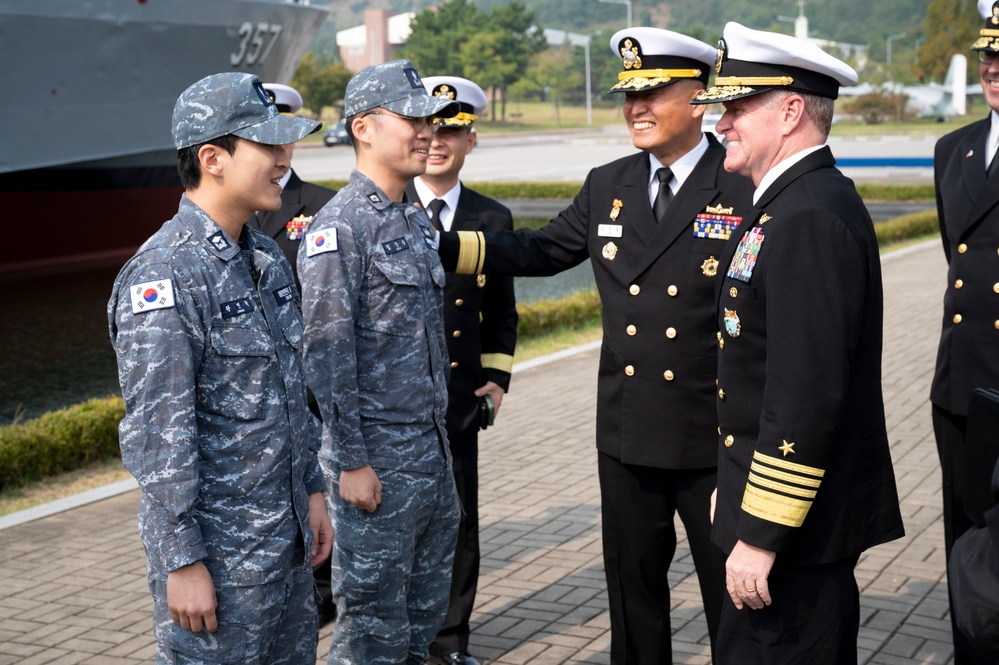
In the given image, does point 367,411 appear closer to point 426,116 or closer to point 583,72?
point 426,116

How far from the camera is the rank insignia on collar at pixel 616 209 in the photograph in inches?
149

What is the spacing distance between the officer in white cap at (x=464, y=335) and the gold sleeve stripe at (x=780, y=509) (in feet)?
6.24

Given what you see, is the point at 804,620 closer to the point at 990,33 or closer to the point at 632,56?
the point at 632,56

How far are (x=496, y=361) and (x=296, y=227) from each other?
3.81ft

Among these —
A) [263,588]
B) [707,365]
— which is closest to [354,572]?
[263,588]

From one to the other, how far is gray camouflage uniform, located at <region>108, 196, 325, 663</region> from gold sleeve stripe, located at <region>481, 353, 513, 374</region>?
5.92ft

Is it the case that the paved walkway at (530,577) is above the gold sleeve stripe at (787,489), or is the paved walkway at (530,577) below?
below

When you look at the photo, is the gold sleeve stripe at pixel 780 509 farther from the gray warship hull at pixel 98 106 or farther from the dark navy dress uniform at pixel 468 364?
the gray warship hull at pixel 98 106

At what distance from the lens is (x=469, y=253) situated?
4035 mm

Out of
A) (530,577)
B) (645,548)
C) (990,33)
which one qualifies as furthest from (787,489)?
(530,577)

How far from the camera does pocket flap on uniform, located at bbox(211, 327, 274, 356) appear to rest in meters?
2.59

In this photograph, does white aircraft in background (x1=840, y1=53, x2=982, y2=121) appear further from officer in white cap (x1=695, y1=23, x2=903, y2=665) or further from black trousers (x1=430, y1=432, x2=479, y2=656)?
officer in white cap (x1=695, y1=23, x2=903, y2=665)

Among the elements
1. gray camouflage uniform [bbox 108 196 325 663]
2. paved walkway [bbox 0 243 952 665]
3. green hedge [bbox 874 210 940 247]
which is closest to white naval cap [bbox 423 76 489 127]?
gray camouflage uniform [bbox 108 196 325 663]

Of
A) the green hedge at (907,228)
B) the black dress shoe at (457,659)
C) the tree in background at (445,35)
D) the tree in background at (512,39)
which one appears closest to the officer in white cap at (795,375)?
the black dress shoe at (457,659)
